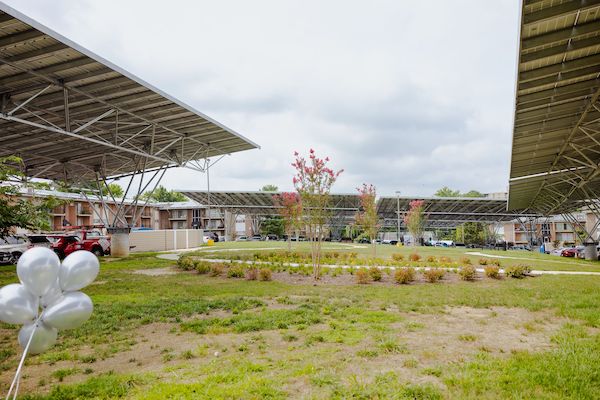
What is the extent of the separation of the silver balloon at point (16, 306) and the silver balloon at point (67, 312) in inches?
6.0

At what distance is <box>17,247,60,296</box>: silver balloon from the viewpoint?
4105 mm

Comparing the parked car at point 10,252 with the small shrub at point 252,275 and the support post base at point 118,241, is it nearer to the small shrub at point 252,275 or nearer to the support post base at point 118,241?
the support post base at point 118,241

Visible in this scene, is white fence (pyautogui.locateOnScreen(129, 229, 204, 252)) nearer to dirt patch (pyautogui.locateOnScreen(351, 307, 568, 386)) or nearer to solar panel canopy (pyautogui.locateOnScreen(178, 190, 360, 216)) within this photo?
solar panel canopy (pyautogui.locateOnScreen(178, 190, 360, 216))

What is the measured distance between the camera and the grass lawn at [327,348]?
432 cm

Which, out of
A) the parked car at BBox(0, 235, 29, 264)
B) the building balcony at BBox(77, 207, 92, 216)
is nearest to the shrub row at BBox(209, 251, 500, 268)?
the parked car at BBox(0, 235, 29, 264)

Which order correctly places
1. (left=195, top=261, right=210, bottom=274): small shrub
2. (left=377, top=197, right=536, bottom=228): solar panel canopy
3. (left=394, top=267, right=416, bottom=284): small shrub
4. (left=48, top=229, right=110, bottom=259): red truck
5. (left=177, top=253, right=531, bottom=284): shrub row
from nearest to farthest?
(left=394, top=267, right=416, bottom=284): small shrub < (left=177, top=253, right=531, bottom=284): shrub row < (left=195, top=261, right=210, bottom=274): small shrub < (left=48, top=229, right=110, bottom=259): red truck < (left=377, top=197, right=536, bottom=228): solar panel canopy

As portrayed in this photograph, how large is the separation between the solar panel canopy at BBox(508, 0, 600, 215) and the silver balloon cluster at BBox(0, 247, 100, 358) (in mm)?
8900

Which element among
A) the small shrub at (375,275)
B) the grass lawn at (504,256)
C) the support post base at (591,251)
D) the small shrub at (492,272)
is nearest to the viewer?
the small shrub at (375,275)

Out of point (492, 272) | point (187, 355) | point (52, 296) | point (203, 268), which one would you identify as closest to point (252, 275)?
point (203, 268)

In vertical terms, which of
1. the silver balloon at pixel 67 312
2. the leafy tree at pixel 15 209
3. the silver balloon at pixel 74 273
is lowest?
the silver balloon at pixel 67 312

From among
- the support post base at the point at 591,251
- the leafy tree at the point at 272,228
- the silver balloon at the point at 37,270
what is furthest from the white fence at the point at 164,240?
the leafy tree at the point at 272,228

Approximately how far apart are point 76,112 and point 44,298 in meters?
14.3

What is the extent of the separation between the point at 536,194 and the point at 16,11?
35.4m

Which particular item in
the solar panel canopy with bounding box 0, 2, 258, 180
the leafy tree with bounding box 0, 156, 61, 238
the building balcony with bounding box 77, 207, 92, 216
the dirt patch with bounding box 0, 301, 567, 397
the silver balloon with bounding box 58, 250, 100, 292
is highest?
the solar panel canopy with bounding box 0, 2, 258, 180
